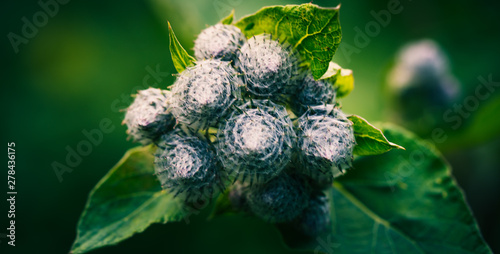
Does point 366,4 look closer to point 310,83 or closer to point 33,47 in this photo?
point 310,83

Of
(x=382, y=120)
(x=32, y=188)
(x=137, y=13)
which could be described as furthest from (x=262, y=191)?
(x=137, y=13)

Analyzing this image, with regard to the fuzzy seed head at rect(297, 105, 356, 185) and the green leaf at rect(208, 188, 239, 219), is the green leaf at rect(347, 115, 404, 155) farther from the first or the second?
the green leaf at rect(208, 188, 239, 219)

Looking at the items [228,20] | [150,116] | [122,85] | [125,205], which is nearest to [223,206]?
[125,205]

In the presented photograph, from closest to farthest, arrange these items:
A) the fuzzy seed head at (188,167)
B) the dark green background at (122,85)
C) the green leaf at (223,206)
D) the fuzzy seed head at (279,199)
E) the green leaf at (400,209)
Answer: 1. the fuzzy seed head at (188,167)
2. the fuzzy seed head at (279,199)
3. the green leaf at (223,206)
4. the green leaf at (400,209)
5. the dark green background at (122,85)

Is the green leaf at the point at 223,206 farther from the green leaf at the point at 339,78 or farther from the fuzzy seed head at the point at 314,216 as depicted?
the green leaf at the point at 339,78

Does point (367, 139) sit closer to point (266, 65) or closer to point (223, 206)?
point (266, 65)

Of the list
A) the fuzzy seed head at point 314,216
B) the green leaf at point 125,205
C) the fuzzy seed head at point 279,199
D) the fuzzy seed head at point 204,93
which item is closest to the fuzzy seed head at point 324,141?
the fuzzy seed head at point 279,199
